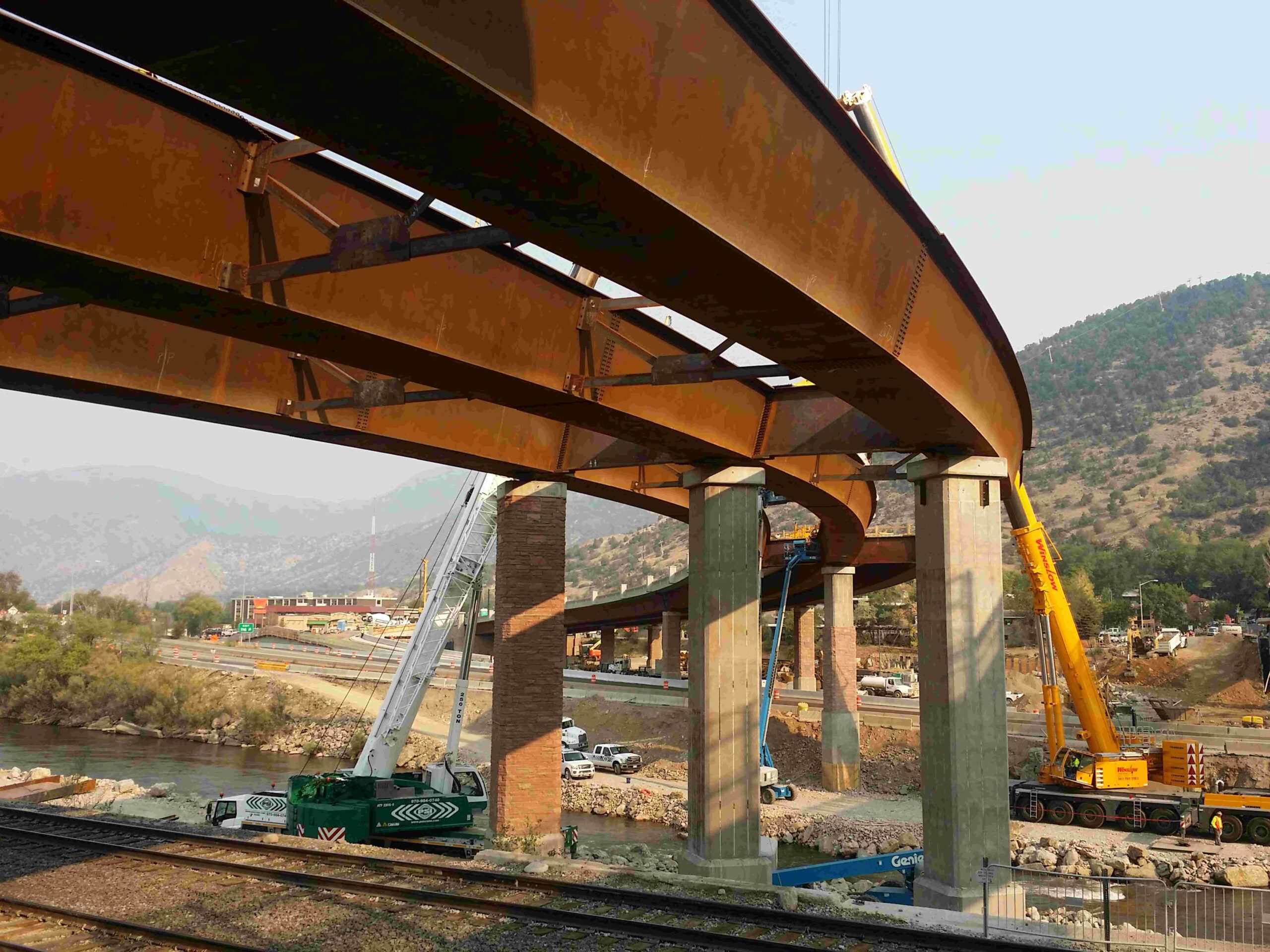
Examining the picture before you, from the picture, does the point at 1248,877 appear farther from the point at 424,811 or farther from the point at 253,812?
the point at 253,812

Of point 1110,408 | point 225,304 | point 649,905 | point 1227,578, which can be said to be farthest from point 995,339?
point 1110,408

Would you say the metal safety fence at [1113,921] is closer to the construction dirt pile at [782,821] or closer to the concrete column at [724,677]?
the concrete column at [724,677]

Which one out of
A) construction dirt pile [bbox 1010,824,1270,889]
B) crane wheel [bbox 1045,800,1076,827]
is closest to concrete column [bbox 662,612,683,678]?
crane wheel [bbox 1045,800,1076,827]

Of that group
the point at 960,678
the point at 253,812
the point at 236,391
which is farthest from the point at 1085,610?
the point at 236,391

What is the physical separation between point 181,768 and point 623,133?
47.9 m

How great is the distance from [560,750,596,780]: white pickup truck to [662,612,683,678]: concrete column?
1020 inches

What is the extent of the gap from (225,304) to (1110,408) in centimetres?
18218

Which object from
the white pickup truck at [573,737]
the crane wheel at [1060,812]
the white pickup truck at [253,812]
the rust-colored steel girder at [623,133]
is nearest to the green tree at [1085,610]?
the white pickup truck at [573,737]

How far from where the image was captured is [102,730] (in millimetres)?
61969

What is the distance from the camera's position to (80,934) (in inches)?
507

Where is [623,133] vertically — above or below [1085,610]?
above

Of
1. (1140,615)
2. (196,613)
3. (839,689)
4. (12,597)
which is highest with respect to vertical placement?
(12,597)

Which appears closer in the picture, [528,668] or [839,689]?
[528,668]

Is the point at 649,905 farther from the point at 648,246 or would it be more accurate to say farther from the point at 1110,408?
the point at 1110,408
